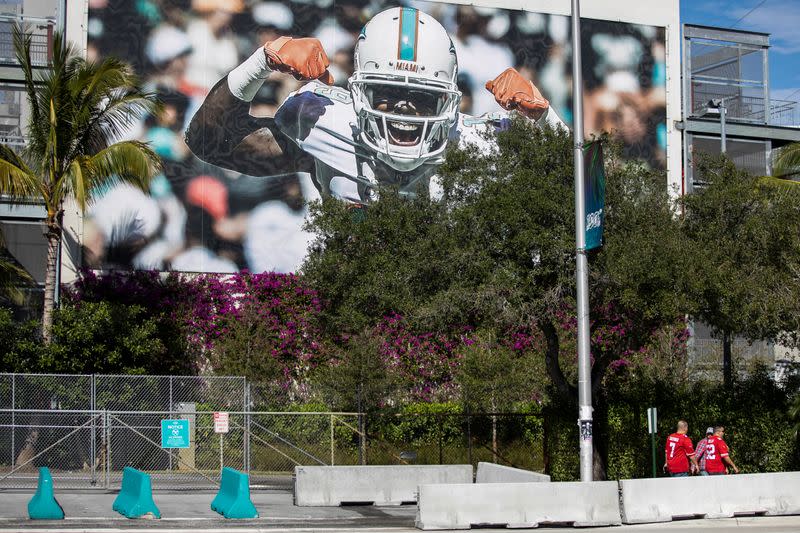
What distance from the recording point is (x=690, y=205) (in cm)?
2222

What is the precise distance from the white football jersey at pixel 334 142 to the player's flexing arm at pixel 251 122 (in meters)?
0.45

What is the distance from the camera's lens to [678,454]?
781 inches

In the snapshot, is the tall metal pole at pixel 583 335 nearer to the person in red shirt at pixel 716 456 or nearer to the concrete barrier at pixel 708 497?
the concrete barrier at pixel 708 497

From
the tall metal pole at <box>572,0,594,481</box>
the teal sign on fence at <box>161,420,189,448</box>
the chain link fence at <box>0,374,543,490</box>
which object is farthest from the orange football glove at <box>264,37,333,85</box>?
the tall metal pole at <box>572,0,594,481</box>

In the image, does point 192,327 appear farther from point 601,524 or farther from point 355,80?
point 601,524

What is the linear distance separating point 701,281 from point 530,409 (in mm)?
12682

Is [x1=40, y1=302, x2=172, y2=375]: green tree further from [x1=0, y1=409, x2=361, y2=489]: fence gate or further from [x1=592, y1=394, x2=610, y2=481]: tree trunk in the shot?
[x1=592, y1=394, x2=610, y2=481]: tree trunk

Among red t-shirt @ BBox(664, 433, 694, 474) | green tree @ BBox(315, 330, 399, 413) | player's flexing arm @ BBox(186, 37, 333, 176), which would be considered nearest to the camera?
red t-shirt @ BBox(664, 433, 694, 474)

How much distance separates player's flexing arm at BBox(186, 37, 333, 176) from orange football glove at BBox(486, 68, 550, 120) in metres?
6.69

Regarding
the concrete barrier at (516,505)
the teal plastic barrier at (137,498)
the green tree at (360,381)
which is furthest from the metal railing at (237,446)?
A: the concrete barrier at (516,505)

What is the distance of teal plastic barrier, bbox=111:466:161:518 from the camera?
59.9 feet

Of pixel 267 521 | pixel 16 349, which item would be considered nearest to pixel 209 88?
pixel 16 349

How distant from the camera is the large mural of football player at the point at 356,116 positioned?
37.4 metres

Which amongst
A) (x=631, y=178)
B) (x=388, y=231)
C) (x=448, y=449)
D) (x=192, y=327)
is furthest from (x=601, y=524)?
(x=192, y=327)
